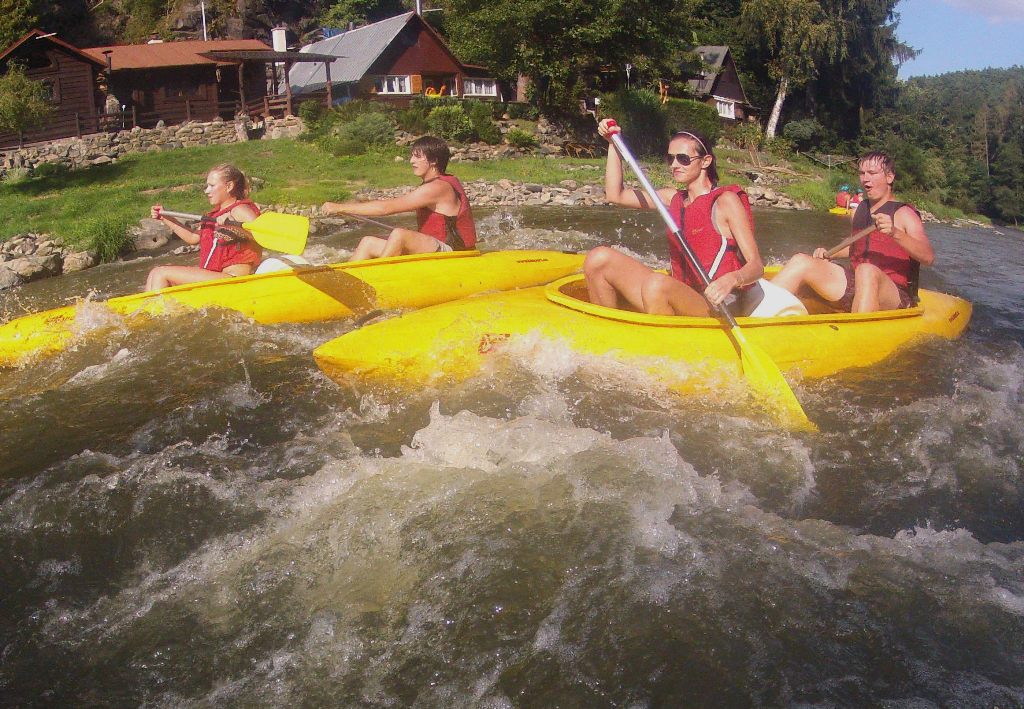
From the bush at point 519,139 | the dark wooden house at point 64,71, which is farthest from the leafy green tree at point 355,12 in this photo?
the bush at point 519,139

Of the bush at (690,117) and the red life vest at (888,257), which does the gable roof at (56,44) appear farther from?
the red life vest at (888,257)

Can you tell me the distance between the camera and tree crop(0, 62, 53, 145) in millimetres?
16703

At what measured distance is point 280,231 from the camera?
548 cm

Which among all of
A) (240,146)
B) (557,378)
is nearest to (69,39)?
(240,146)

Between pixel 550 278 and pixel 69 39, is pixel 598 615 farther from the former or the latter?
pixel 69 39

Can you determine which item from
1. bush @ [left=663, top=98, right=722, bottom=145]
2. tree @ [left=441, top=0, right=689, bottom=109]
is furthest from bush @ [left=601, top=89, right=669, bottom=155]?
tree @ [left=441, top=0, right=689, bottom=109]

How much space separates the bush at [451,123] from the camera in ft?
72.5

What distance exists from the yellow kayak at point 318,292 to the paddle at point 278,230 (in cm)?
25

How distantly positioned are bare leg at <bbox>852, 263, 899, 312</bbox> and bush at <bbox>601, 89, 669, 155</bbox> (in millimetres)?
22043

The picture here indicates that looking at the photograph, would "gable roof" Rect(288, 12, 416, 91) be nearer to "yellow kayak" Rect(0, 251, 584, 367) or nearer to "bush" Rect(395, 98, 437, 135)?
"bush" Rect(395, 98, 437, 135)

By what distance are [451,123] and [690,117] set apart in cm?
1166

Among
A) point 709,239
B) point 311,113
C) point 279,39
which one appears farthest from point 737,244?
point 279,39

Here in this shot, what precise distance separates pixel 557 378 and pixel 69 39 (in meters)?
37.3

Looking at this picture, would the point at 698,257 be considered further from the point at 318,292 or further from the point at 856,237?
the point at 318,292
